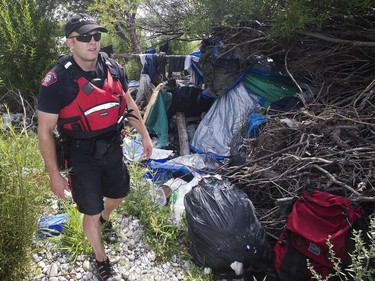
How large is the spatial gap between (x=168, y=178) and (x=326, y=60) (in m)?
2.39

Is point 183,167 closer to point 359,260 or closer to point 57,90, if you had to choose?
point 57,90

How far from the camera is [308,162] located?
2.73m

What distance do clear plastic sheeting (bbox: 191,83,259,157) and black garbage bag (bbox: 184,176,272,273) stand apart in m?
1.62

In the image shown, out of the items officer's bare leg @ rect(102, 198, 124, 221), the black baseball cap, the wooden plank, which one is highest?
the black baseball cap

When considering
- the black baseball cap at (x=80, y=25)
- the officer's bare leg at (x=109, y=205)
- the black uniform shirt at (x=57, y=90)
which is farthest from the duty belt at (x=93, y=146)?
the black baseball cap at (x=80, y=25)

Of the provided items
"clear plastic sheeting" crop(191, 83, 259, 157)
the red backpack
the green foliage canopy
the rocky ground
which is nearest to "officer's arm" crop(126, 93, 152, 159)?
the rocky ground

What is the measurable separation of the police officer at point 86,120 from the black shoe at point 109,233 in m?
0.36

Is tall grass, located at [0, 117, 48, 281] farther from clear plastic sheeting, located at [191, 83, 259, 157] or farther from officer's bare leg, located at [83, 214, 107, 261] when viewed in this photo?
clear plastic sheeting, located at [191, 83, 259, 157]

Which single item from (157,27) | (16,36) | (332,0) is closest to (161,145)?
(157,27)

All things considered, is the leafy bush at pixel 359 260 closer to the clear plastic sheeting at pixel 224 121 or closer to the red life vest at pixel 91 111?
the red life vest at pixel 91 111

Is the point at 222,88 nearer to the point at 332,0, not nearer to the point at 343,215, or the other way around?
the point at 332,0

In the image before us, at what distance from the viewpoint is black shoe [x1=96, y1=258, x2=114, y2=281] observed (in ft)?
7.77

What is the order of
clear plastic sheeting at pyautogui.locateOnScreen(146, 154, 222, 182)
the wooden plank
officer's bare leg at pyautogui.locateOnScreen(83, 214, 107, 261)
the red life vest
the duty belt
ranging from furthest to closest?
the wooden plank, clear plastic sheeting at pyautogui.locateOnScreen(146, 154, 222, 182), officer's bare leg at pyautogui.locateOnScreen(83, 214, 107, 261), the duty belt, the red life vest

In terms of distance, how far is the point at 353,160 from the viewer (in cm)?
256
